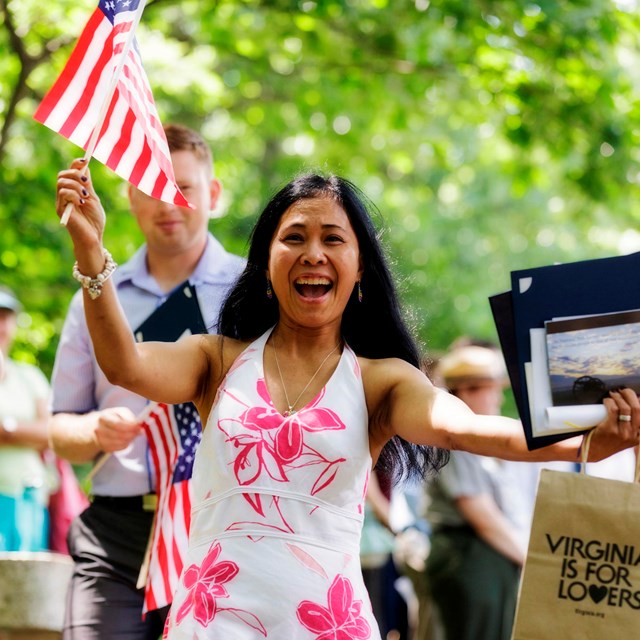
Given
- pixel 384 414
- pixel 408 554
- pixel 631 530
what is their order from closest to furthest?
1. pixel 631 530
2. pixel 384 414
3. pixel 408 554

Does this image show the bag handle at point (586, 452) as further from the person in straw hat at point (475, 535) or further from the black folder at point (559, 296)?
the person in straw hat at point (475, 535)

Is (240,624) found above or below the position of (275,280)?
below

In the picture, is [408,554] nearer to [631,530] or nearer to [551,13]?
[551,13]

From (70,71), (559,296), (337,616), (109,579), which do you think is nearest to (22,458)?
(109,579)

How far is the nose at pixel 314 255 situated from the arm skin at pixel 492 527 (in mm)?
4320

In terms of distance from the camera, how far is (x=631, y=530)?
333cm

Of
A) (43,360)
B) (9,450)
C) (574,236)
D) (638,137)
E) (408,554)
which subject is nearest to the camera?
(9,450)

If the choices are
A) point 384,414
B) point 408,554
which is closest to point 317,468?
point 384,414

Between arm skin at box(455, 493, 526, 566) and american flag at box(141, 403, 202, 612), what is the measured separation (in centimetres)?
331

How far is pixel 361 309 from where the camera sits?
4.01m

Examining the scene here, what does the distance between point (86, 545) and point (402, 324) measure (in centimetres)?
162

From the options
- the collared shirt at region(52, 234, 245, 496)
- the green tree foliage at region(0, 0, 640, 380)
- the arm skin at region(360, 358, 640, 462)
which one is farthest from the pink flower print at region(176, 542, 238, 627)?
the green tree foliage at region(0, 0, 640, 380)

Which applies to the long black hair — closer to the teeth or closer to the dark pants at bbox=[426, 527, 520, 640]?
the teeth

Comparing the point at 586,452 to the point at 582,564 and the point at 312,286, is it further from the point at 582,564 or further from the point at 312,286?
the point at 312,286
